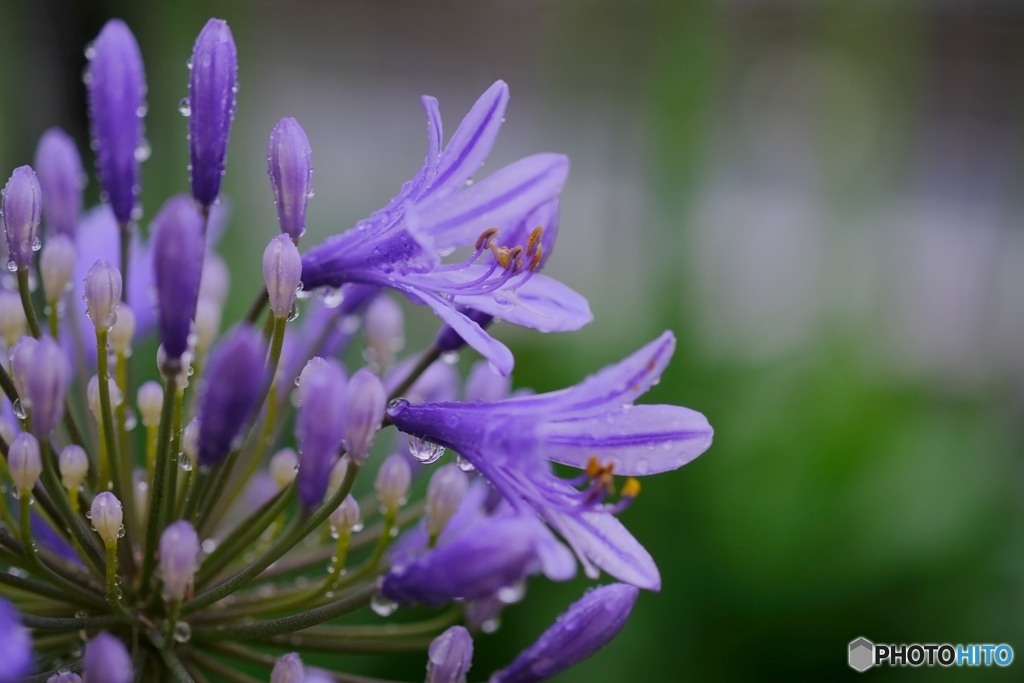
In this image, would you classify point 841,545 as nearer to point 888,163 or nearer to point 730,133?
point 888,163

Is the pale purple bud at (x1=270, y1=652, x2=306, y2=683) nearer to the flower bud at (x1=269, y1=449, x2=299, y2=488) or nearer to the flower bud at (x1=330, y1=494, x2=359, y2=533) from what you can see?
the flower bud at (x1=330, y1=494, x2=359, y2=533)

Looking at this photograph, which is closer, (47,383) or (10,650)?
(10,650)

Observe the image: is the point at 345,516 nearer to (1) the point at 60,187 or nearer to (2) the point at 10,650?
(2) the point at 10,650

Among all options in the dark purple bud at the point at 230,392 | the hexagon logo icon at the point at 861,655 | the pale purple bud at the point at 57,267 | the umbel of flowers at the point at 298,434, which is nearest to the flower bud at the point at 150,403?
the umbel of flowers at the point at 298,434

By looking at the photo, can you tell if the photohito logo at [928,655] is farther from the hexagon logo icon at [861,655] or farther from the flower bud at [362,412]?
the flower bud at [362,412]

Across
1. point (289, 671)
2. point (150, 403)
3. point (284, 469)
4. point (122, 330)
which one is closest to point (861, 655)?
point (284, 469)

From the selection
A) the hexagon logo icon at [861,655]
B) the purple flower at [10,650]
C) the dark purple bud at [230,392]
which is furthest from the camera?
the hexagon logo icon at [861,655]

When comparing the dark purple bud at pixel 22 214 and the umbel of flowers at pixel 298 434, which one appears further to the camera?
the dark purple bud at pixel 22 214
